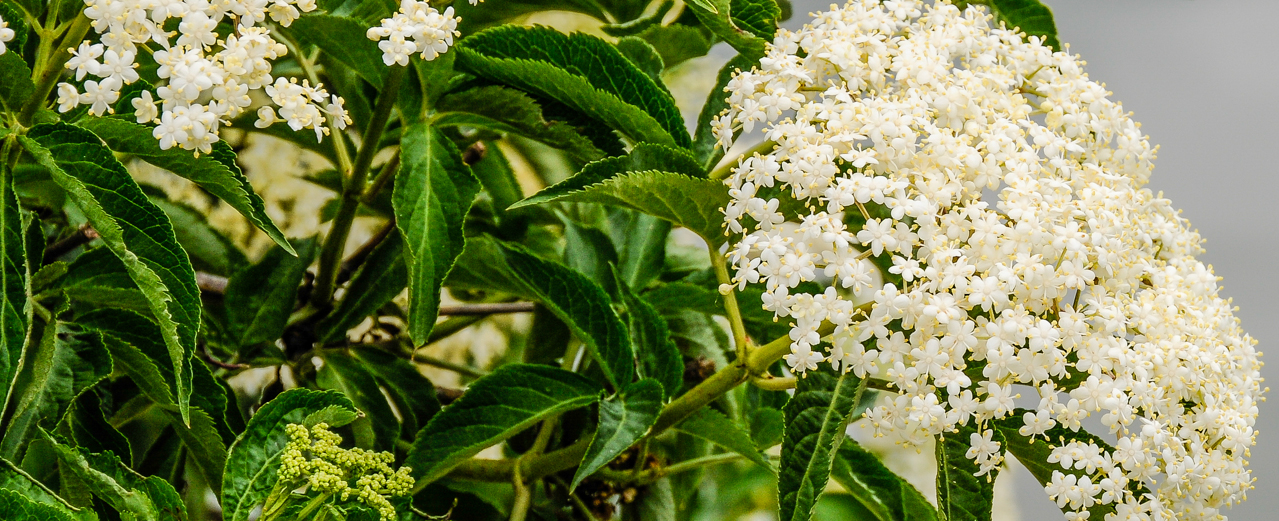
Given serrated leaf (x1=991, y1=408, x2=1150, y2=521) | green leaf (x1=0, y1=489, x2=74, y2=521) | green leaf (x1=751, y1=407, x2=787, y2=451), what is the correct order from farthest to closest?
green leaf (x1=751, y1=407, x2=787, y2=451)
serrated leaf (x1=991, y1=408, x2=1150, y2=521)
green leaf (x1=0, y1=489, x2=74, y2=521)

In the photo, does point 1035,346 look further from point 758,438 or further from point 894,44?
point 758,438

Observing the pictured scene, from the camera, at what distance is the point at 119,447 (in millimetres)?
494

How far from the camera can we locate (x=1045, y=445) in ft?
1.55

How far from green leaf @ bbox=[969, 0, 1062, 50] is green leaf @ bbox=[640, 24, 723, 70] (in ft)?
0.64

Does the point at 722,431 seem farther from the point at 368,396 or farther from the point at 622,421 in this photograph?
the point at 368,396

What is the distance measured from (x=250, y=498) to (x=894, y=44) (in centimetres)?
39

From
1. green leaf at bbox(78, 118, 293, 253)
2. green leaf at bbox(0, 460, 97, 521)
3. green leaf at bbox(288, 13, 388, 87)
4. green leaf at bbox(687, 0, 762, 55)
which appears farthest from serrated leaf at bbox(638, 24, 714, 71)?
green leaf at bbox(0, 460, 97, 521)

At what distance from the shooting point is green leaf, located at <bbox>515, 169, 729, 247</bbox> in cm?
46

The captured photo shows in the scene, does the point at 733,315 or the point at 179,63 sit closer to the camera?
the point at 179,63

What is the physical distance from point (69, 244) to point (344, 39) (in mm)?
264

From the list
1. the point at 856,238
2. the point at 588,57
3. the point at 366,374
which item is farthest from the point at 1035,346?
the point at 366,374

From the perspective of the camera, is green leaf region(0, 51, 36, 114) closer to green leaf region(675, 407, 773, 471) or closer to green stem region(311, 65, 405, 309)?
green stem region(311, 65, 405, 309)

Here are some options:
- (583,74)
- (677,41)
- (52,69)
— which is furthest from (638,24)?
(52,69)

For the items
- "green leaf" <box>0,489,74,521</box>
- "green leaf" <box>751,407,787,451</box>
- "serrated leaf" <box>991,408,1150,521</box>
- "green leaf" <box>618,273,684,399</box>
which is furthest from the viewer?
"green leaf" <box>751,407,787,451</box>
